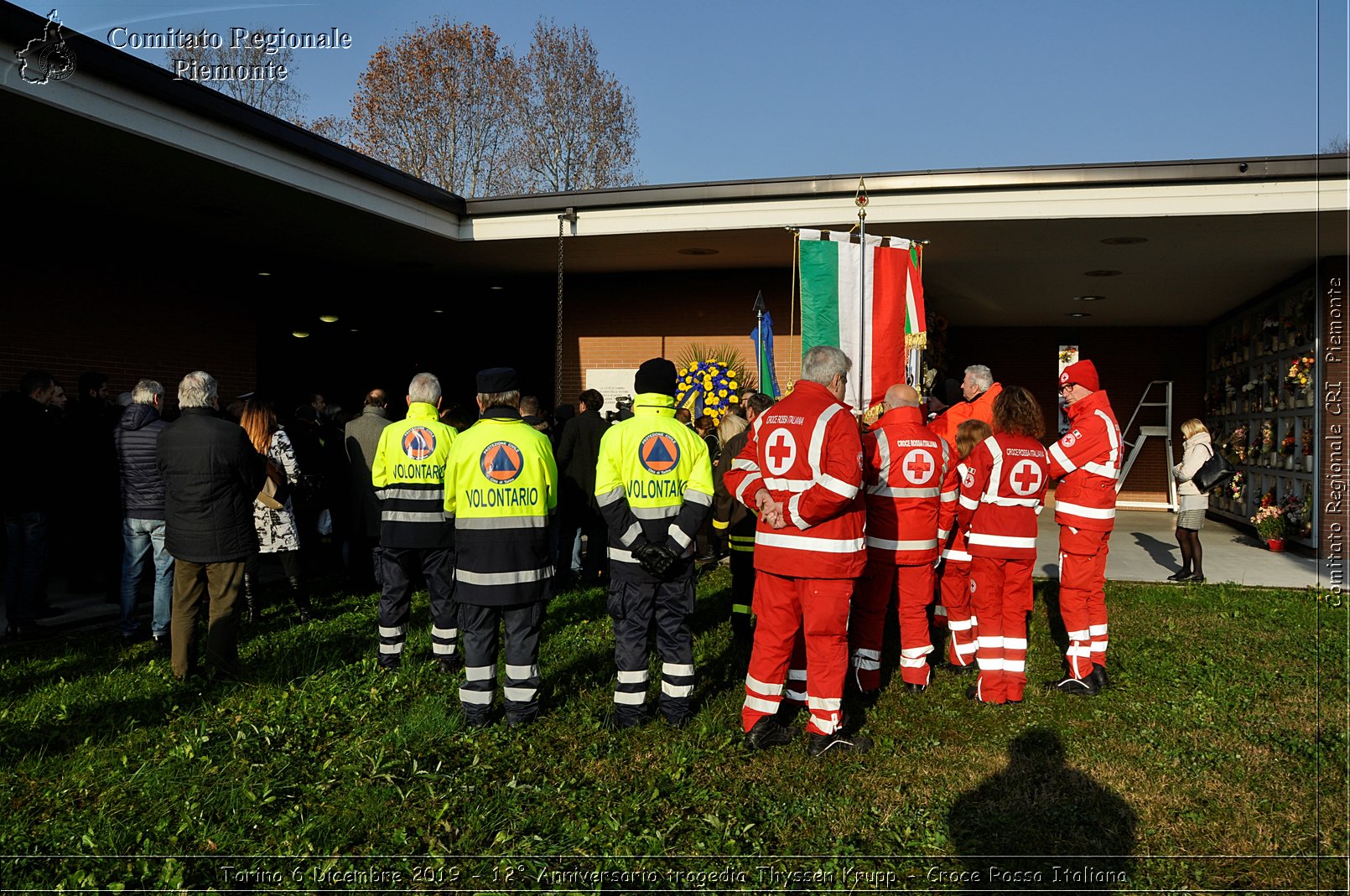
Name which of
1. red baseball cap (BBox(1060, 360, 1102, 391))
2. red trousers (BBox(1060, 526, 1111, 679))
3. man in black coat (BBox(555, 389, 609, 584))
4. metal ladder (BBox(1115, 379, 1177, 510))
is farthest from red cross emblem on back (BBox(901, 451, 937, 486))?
metal ladder (BBox(1115, 379, 1177, 510))

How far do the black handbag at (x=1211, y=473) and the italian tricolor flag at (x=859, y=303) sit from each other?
→ 4.22 metres

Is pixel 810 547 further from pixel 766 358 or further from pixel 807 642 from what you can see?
pixel 766 358

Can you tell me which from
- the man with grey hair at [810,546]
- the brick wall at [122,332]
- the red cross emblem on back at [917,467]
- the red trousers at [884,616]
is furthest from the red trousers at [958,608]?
the brick wall at [122,332]

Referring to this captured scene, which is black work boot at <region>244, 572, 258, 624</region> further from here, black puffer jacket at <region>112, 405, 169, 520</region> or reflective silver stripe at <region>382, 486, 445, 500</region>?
reflective silver stripe at <region>382, 486, 445, 500</region>

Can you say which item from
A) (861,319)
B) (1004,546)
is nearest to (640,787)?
(1004,546)

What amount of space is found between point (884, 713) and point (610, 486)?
7.28 feet

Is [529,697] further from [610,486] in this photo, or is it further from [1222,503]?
[1222,503]

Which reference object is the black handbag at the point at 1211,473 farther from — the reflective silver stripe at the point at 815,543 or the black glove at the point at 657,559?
the black glove at the point at 657,559

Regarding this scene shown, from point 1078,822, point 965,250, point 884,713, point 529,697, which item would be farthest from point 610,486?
point 965,250

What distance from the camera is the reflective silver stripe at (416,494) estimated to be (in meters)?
5.83

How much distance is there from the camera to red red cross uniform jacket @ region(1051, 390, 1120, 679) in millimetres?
5664

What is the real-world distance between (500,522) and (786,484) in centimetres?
154

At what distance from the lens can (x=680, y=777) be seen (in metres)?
4.32

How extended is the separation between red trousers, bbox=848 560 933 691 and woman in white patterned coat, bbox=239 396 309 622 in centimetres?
456
